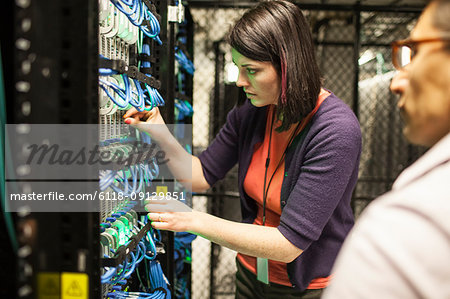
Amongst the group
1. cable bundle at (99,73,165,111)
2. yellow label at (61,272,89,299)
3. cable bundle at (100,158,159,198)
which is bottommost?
yellow label at (61,272,89,299)

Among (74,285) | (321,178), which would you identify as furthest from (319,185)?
(74,285)

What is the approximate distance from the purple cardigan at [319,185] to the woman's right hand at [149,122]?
1.09 feet

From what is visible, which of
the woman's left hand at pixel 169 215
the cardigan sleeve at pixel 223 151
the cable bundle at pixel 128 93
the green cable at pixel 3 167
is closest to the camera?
the green cable at pixel 3 167

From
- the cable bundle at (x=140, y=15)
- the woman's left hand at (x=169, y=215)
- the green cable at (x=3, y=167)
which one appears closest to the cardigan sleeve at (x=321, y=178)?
the woman's left hand at (x=169, y=215)

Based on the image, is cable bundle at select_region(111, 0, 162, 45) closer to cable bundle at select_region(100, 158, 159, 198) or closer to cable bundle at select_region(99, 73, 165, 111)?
cable bundle at select_region(99, 73, 165, 111)

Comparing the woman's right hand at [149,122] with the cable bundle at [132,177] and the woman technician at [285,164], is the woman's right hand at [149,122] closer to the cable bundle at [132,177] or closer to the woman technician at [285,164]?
the woman technician at [285,164]

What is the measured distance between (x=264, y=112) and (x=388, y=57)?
296 centimetres

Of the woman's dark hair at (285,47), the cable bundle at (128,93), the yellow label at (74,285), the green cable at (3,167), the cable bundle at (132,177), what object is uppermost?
the woman's dark hair at (285,47)

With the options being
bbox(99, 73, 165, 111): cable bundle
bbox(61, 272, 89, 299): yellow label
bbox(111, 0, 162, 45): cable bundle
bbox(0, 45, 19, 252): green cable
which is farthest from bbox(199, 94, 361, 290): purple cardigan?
bbox(0, 45, 19, 252): green cable

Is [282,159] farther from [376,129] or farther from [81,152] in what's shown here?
[376,129]

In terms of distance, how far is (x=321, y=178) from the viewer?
1.05 m

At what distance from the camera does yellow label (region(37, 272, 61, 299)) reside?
0.57m

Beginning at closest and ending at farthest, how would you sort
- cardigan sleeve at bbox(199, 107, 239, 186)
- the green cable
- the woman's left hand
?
the green cable, the woman's left hand, cardigan sleeve at bbox(199, 107, 239, 186)

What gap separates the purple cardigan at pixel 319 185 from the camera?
105 centimetres
